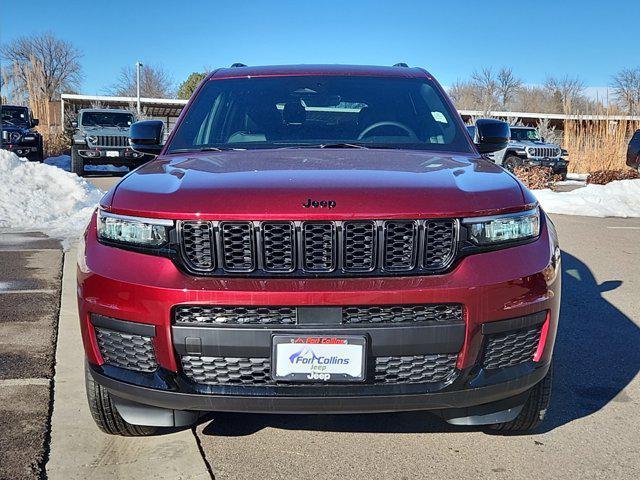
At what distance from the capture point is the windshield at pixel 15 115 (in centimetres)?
2114

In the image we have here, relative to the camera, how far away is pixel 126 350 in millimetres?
2605

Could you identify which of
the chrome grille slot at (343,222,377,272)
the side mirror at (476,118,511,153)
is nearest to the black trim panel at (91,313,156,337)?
the chrome grille slot at (343,222,377,272)

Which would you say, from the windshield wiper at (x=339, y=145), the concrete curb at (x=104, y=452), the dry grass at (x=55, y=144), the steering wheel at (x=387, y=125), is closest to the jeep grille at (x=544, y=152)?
the steering wheel at (x=387, y=125)

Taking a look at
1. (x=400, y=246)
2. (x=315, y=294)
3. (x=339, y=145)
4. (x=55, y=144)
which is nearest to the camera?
(x=315, y=294)

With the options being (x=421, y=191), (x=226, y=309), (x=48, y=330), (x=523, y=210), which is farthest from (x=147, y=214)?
(x=48, y=330)

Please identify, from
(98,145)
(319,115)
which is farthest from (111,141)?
(319,115)

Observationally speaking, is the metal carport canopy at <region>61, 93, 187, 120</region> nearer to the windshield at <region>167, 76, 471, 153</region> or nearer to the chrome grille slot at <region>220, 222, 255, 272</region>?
the windshield at <region>167, 76, 471, 153</region>

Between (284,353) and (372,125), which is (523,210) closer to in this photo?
(284,353)

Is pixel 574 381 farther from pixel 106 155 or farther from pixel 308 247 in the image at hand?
pixel 106 155

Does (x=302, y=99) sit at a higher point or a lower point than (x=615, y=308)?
higher

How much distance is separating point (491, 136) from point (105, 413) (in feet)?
8.27

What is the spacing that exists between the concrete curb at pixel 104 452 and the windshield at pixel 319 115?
1413 mm

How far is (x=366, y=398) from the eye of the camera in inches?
98.6

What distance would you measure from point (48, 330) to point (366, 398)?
293 cm
